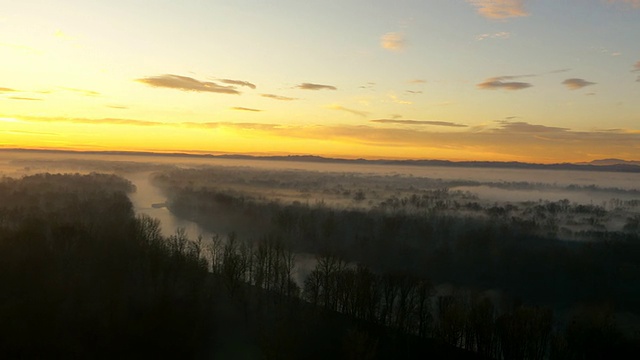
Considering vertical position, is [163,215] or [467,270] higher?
[163,215]

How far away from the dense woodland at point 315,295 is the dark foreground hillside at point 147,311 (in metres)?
0.11

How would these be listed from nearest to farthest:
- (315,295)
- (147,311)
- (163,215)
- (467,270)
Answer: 1. (147,311)
2. (315,295)
3. (467,270)
4. (163,215)

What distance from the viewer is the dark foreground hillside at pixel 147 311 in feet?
93.0

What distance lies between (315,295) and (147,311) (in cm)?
1380

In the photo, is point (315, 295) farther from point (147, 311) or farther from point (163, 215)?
point (163, 215)

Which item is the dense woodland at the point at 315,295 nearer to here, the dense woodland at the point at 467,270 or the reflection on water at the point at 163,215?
the dense woodland at the point at 467,270

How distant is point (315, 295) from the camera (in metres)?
40.7

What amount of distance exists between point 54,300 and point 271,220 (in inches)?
1850

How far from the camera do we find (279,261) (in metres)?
48.8

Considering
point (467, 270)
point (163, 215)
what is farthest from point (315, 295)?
point (163, 215)

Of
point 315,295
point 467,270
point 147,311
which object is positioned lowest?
point 467,270

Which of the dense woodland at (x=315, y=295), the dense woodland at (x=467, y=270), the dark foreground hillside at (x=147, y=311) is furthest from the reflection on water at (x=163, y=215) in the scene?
the dark foreground hillside at (x=147, y=311)

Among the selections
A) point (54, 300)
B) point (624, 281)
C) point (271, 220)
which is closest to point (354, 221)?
point (271, 220)

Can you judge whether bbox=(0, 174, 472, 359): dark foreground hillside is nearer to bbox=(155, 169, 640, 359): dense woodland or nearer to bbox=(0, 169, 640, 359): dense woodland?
bbox=(0, 169, 640, 359): dense woodland
